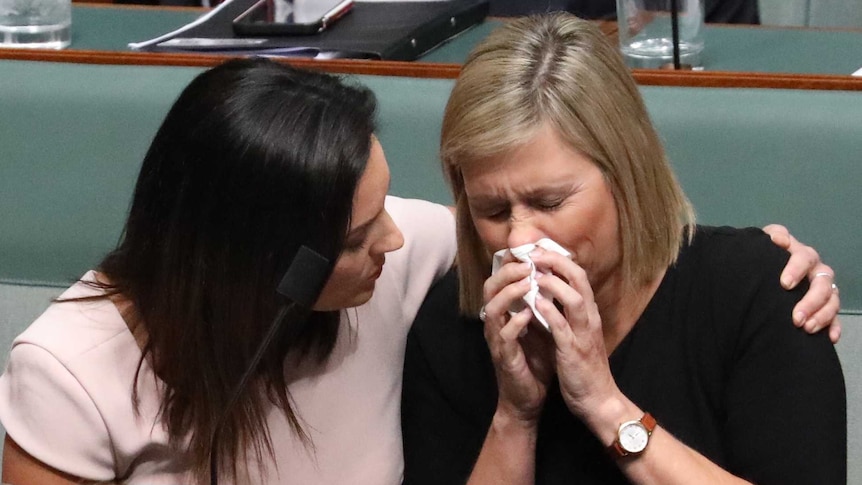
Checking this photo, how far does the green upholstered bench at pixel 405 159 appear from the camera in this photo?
54.2 inches

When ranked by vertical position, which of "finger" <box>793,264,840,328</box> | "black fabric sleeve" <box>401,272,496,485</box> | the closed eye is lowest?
"black fabric sleeve" <box>401,272,496,485</box>

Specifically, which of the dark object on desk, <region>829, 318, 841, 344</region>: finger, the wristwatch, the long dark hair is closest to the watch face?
the wristwatch

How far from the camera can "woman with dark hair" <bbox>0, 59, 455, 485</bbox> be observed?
3.46ft

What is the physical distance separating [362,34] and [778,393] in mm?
758

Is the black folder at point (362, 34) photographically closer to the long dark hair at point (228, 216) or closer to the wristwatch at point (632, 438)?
the long dark hair at point (228, 216)

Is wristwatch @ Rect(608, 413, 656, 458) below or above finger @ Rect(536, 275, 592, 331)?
below

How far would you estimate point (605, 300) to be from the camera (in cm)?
121

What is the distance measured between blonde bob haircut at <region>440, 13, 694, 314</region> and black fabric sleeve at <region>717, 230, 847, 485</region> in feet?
0.36

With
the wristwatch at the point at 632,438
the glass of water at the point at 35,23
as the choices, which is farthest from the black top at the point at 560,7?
the wristwatch at the point at 632,438

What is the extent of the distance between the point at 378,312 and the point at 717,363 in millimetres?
372

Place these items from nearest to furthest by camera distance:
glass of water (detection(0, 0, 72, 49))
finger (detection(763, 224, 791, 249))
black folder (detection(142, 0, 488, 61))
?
finger (detection(763, 224, 791, 249))
black folder (detection(142, 0, 488, 61))
glass of water (detection(0, 0, 72, 49))

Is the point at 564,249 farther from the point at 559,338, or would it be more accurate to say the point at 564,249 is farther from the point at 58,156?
the point at 58,156

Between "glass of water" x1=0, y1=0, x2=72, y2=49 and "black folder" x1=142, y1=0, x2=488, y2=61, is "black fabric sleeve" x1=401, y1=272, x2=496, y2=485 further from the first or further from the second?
"glass of water" x1=0, y1=0, x2=72, y2=49

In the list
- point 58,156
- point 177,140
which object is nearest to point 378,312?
point 177,140
